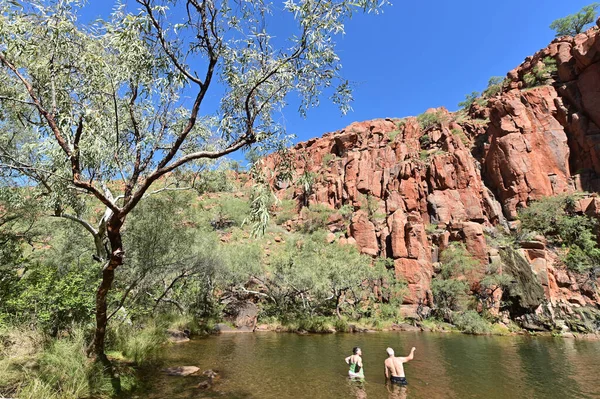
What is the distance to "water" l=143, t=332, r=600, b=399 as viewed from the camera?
1177 centimetres

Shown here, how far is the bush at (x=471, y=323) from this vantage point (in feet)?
108

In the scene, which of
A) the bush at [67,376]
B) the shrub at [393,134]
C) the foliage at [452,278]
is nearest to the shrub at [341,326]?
the foliage at [452,278]

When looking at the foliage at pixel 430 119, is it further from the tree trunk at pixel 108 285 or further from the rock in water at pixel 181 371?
the tree trunk at pixel 108 285

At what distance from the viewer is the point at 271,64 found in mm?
8023

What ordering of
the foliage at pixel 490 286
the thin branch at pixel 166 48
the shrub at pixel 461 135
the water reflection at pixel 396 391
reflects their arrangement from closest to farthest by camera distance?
the thin branch at pixel 166 48 → the water reflection at pixel 396 391 → the foliage at pixel 490 286 → the shrub at pixel 461 135

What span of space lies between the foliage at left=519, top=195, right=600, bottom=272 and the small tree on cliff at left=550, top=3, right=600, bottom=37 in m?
45.2

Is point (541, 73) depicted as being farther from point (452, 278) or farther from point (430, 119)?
point (452, 278)

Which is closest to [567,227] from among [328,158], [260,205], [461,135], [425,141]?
[461,135]

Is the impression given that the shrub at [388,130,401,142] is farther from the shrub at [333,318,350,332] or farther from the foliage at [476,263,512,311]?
the shrub at [333,318,350,332]

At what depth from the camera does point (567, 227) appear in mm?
45469

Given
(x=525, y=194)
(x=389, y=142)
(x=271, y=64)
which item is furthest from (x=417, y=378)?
(x=389, y=142)

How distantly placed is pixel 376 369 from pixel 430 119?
76217mm

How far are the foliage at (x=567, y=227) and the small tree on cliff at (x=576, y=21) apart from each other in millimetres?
45247

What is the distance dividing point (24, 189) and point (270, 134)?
396 inches
